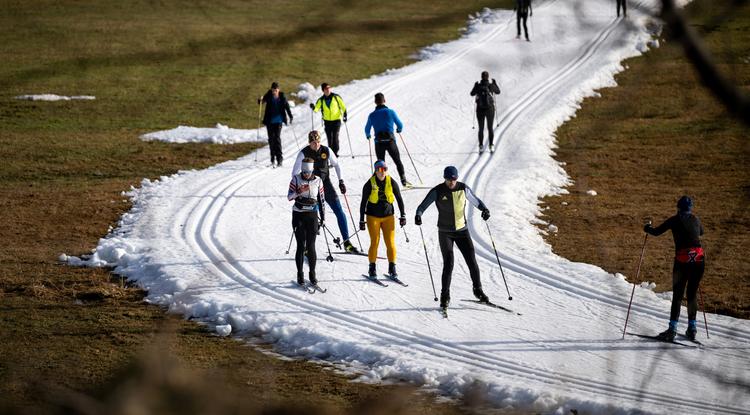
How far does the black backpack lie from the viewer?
2566 centimetres

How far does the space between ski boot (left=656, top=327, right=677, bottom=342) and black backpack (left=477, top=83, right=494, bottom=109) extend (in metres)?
12.5

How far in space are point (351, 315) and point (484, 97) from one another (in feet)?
39.7

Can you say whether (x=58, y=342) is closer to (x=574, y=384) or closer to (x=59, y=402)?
(x=574, y=384)

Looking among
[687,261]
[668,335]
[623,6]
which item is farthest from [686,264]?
[623,6]

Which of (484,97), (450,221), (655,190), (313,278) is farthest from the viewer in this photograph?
(655,190)

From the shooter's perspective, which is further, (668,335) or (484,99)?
(484,99)

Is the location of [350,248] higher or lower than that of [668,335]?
higher

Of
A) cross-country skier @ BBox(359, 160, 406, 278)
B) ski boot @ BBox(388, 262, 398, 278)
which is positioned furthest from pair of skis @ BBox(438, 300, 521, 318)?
cross-country skier @ BBox(359, 160, 406, 278)

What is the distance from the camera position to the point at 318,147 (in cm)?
1844

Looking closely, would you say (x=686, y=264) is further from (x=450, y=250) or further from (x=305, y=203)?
(x=305, y=203)

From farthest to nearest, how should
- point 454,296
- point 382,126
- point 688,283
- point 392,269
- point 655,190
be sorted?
point 655,190, point 382,126, point 392,269, point 454,296, point 688,283

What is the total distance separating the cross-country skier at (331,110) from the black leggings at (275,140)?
51.0 inches

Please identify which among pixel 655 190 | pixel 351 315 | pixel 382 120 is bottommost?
pixel 351 315

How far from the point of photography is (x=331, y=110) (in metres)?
24.4
